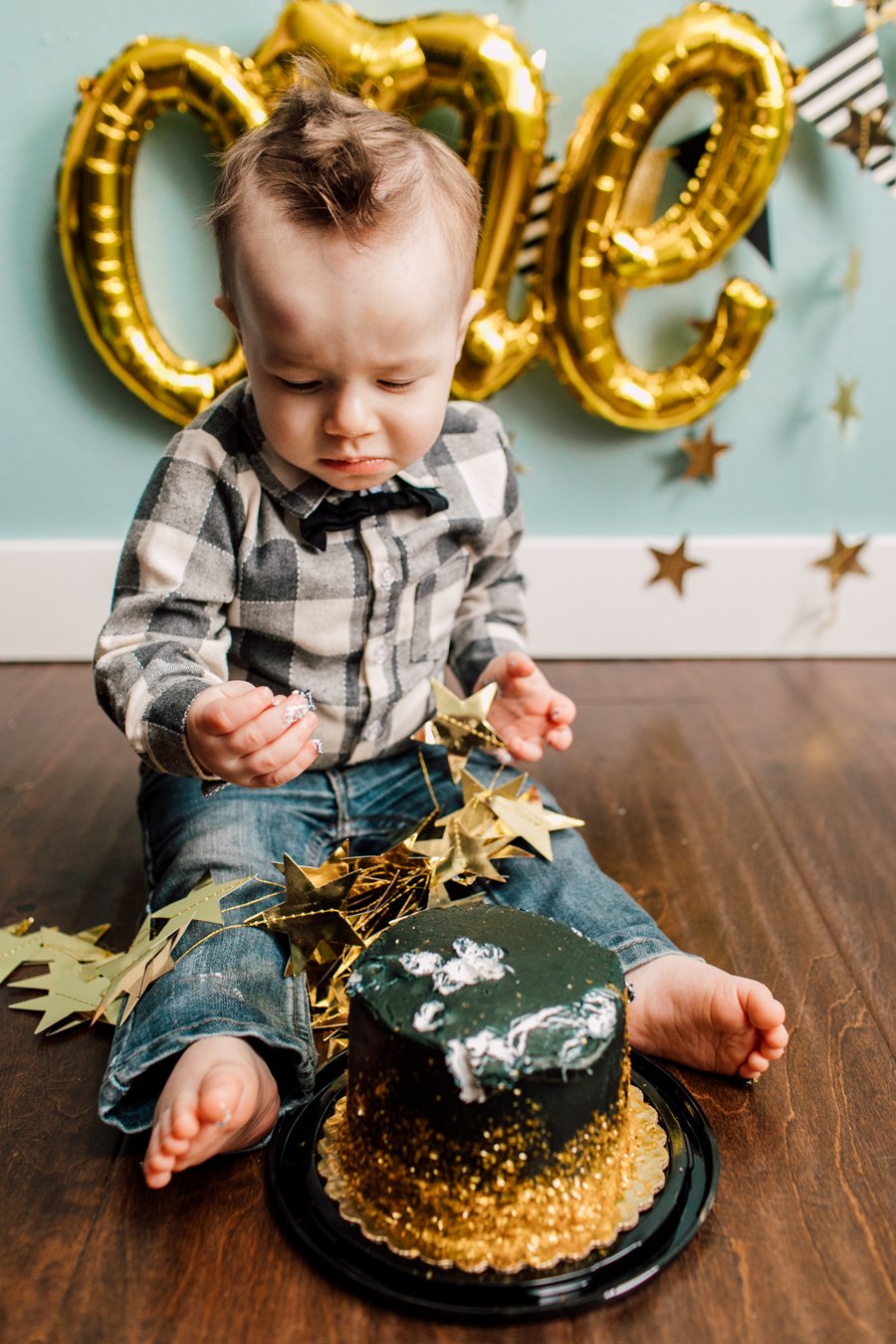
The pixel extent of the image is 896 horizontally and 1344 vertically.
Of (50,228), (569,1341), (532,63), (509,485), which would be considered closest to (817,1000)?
(569,1341)

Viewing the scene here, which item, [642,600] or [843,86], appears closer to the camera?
[843,86]

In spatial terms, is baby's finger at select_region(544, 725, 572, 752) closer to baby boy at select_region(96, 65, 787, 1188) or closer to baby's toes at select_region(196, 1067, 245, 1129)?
baby boy at select_region(96, 65, 787, 1188)

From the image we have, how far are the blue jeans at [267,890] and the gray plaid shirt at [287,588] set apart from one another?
5cm

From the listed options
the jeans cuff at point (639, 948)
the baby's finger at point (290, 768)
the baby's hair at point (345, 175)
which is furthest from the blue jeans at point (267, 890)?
the baby's hair at point (345, 175)

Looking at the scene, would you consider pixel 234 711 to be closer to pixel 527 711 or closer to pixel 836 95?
pixel 527 711

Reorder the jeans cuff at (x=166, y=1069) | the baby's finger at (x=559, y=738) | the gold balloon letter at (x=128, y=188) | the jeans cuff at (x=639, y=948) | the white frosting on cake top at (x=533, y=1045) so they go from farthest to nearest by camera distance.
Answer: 1. the gold balloon letter at (x=128, y=188)
2. the baby's finger at (x=559, y=738)
3. the jeans cuff at (x=639, y=948)
4. the jeans cuff at (x=166, y=1069)
5. the white frosting on cake top at (x=533, y=1045)

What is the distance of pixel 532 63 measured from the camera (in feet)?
4.32

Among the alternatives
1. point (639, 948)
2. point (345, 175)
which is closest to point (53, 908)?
point (639, 948)

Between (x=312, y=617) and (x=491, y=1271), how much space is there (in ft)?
1.61

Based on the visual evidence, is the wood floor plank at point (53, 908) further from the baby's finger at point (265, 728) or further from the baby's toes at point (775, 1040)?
the baby's toes at point (775, 1040)

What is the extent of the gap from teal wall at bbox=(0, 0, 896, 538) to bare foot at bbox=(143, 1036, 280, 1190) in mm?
932

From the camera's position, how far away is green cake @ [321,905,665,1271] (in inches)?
24.7

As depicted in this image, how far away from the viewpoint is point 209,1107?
0.67m

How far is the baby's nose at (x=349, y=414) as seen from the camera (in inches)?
32.4
